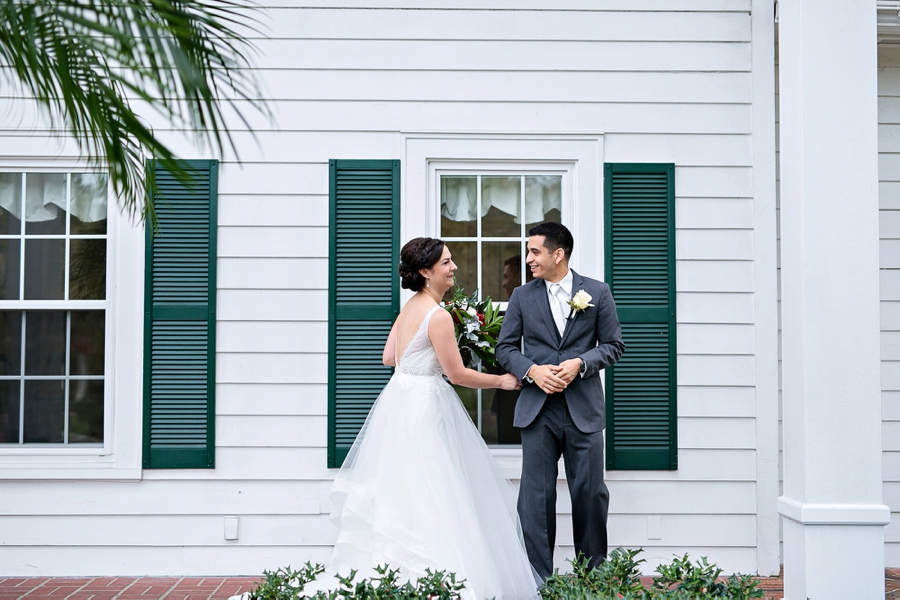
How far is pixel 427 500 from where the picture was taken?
3.74 m

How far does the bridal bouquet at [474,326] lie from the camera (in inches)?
173

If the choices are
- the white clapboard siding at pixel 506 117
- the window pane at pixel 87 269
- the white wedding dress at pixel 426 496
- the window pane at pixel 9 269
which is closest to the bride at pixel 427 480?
the white wedding dress at pixel 426 496

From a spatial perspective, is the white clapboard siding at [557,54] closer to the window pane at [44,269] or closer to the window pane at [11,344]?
the window pane at [44,269]

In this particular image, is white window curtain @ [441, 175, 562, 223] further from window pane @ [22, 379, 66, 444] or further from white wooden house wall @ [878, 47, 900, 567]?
window pane @ [22, 379, 66, 444]

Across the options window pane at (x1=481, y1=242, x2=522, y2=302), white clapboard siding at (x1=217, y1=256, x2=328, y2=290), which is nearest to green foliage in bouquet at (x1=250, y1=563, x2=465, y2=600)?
white clapboard siding at (x1=217, y1=256, x2=328, y2=290)

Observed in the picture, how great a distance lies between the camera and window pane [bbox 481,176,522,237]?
4.96m

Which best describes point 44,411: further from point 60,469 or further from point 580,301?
point 580,301

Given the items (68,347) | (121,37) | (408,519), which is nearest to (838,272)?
(408,519)

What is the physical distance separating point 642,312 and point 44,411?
11.9ft

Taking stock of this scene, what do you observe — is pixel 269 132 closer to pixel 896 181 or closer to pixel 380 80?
pixel 380 80

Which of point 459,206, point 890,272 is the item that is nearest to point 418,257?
point 459,206

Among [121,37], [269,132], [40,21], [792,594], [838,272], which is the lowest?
[792,594]

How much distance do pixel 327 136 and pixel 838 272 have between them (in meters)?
2.88

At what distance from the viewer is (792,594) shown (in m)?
3.68
